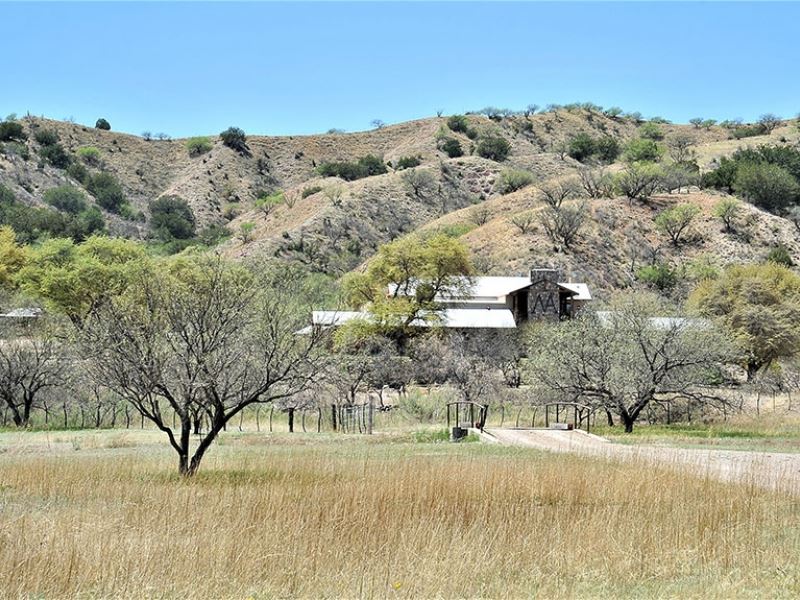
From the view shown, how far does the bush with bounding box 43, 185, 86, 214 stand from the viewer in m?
123

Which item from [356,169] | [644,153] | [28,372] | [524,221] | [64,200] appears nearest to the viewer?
[28,372]

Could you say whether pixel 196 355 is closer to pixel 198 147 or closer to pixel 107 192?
pixel 107 192

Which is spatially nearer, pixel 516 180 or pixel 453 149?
pixel 516 180

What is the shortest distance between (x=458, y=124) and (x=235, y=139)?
1494 inches

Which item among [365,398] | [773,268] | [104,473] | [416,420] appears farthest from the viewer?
[773,268]

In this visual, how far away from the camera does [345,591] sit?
358 inches

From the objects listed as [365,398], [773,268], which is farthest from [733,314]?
[365,398]

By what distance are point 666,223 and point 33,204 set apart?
80152 millimetres

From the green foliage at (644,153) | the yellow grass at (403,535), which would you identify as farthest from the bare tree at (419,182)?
the yellow grass at (403,535)

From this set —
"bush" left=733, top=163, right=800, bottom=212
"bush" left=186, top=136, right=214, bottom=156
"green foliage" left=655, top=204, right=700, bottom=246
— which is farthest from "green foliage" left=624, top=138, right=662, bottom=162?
"bush" left=186, top=136, right=214, bottom=156

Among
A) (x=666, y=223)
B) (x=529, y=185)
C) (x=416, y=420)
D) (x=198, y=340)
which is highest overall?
(x=529, y=185)

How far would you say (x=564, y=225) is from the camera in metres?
89.1

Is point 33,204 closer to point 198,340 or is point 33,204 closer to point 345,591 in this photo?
point 198,340

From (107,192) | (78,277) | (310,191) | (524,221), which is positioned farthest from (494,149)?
(78,277)
